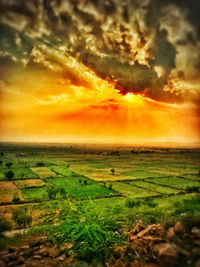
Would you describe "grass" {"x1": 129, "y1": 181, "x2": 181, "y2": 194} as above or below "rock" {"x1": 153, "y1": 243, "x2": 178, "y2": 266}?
below

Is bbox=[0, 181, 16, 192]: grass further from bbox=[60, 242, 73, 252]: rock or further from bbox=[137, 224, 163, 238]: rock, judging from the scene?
bbox=[137, 224, 163, 238]: rock

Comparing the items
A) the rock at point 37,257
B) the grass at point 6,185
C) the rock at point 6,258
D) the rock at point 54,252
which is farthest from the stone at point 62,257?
the grass at point 6,185

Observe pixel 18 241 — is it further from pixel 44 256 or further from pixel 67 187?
pixel 67 187

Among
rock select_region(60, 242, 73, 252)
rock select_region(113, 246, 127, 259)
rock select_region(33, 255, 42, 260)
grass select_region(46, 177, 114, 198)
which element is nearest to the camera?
rock select_region(113, 246, 127, 259)

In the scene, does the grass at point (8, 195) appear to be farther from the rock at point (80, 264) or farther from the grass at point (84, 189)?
the rock at point (80, 264)

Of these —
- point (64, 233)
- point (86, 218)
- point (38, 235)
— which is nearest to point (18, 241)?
point (38, 235)

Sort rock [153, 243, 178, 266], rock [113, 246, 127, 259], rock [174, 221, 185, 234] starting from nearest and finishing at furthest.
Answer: rock [153, 243, 178, 266] < rock [174, 221, 185, 234] < rock [113, 246, 127, 259]

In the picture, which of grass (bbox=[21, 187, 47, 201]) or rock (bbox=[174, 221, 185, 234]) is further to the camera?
grass (bbox=[21, 187, 47, 201])

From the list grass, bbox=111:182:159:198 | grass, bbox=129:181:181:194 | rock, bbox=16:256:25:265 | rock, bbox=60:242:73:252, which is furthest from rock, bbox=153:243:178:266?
grass, bbox=129:181:181:194

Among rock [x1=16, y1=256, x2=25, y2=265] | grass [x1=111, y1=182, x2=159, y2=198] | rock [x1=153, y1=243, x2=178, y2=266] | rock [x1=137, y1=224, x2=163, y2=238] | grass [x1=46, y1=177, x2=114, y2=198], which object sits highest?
rock [x1=153, y1=243, x2=178, y2=266]
